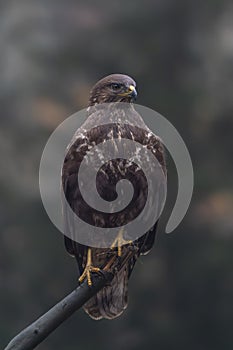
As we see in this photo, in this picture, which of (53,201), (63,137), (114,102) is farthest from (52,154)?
(114,102)

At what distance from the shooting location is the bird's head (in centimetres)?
158

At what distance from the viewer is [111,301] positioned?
1.67 metres

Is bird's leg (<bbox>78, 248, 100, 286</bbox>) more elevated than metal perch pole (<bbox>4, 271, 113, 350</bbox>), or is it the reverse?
bird's leg (<bbox>78, 248, 100, 286</bbox>)

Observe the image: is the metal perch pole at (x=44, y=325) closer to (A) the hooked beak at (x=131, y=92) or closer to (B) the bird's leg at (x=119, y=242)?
(B) the bird's leg at (x=119, y=242)

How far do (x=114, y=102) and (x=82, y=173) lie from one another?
0.19 metres

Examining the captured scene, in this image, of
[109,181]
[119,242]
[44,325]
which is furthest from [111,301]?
[44,325]

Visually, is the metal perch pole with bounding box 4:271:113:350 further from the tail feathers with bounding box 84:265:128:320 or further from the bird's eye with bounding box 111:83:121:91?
the bird's eye with bounding box 111:83:121:91

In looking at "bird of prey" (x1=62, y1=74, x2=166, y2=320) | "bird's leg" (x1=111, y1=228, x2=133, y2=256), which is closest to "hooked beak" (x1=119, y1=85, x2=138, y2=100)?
"bird of prey" (x1=62, y1=74, x2=166, y2=320)

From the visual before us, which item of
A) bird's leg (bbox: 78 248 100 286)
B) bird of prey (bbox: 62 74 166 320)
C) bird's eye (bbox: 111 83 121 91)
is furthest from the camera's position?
bird's eye (bbox: 111 83 121 91)

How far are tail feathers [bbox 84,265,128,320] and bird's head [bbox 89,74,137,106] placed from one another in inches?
15.6

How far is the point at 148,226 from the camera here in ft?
5.41

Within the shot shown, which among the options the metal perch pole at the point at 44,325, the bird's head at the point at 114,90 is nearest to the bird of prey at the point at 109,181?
the bird's head at the point at 114,90

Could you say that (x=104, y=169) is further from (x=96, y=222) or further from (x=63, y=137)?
(x=63, y=137)

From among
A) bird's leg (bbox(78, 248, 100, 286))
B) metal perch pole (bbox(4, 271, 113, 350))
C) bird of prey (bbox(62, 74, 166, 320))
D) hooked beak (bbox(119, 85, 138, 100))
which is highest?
hooked beak (bbox(119, 85, 138, 100))
